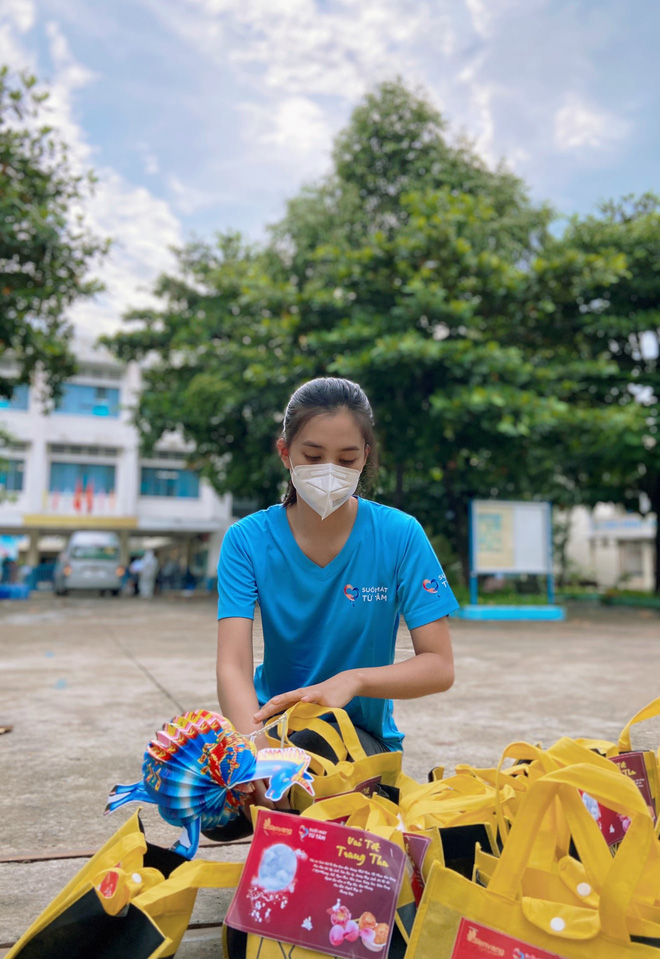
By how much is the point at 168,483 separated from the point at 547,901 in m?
30.4

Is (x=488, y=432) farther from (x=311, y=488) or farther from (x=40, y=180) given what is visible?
(x=311, y=488)

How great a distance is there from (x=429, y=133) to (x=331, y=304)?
5.96 meters

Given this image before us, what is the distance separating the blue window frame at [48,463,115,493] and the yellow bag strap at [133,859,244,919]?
2946 centimetres

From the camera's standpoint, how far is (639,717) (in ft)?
4.55

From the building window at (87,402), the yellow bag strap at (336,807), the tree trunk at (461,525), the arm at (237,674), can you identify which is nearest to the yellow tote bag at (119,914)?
the yellow bag strap at (336,807)

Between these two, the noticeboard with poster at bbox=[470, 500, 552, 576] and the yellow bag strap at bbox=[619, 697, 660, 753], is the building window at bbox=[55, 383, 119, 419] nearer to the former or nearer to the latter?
the noticeboard with poster at bbox=[470, 500, 552, 576]

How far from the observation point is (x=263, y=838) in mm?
1081

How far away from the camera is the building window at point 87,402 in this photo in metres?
29.5

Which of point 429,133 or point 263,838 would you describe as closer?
point 263,838

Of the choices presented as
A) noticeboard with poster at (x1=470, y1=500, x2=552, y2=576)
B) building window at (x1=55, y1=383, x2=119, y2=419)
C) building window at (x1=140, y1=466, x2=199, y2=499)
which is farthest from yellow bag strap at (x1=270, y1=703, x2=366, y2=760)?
building window at (x1=140, y1=466, x2=199, y2=499)

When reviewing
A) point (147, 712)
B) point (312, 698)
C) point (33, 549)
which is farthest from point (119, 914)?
point (33, 549)

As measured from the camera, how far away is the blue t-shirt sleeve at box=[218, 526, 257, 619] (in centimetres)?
169

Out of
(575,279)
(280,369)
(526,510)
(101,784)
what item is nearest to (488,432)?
(526,510)

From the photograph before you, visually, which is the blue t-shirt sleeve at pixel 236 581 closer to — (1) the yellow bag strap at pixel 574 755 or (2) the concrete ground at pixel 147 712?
(2) the concrete ground at pixel 147 712
